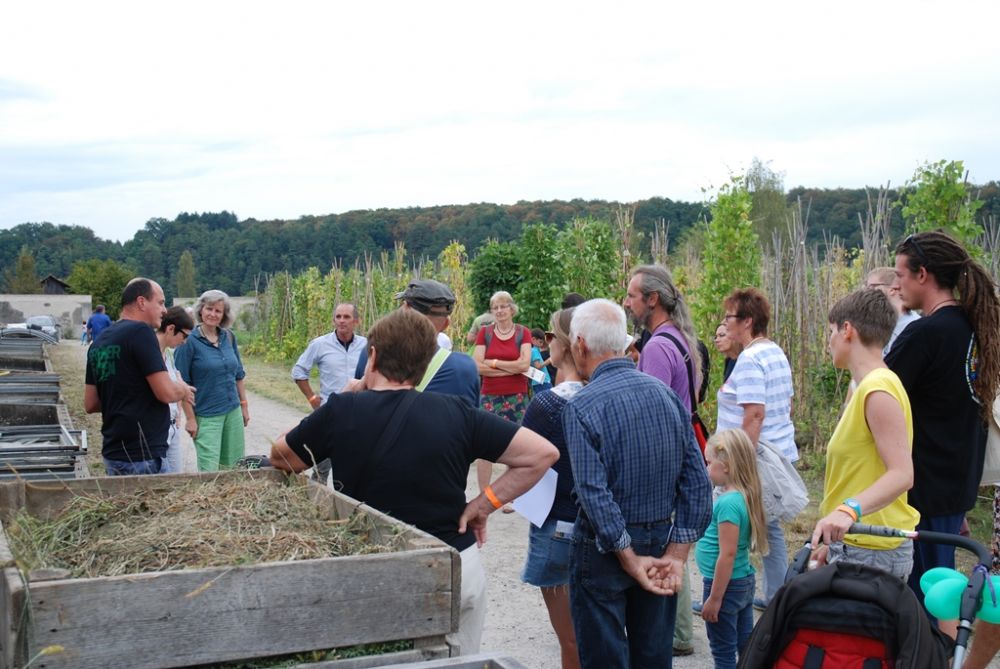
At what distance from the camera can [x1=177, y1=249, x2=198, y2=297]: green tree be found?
8650cm

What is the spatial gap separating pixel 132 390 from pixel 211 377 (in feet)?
5.33

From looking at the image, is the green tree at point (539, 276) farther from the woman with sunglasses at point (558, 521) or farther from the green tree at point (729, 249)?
the woman with sunglasses at point (558, 521)

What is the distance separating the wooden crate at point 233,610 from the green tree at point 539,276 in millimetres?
10594

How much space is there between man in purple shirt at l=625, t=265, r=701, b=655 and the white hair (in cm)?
136

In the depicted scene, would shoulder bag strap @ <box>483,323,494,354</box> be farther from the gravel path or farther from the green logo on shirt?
the green logo on shirt

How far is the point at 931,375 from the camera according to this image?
4.07 m

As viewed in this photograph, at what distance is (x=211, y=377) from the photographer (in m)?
7.36

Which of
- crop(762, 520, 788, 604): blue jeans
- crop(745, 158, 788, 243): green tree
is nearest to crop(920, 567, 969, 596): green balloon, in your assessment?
crop(762, 520, 788, 604): blue jeans

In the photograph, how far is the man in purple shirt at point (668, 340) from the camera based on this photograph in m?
5.04

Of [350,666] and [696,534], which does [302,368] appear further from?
[350,666]

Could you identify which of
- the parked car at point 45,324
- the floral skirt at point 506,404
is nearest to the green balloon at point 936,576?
the floral skirt at point 506,404

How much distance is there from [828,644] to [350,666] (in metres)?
1.45

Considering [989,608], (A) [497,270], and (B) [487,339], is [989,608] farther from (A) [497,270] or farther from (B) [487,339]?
(A) [497,270]

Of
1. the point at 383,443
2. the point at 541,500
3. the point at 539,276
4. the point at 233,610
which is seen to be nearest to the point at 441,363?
the point at 541,500
